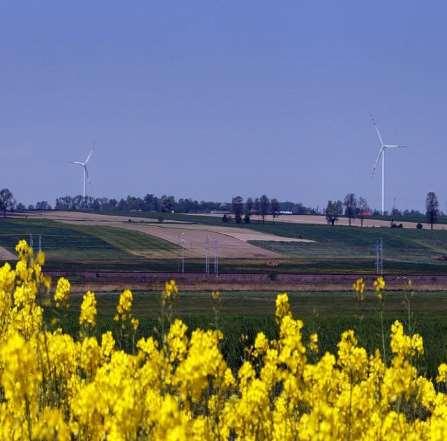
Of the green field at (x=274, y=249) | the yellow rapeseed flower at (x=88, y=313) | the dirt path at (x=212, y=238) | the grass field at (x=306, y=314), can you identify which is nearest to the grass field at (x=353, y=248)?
the green field at (x=274, y=249)

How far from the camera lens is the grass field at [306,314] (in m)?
25.2

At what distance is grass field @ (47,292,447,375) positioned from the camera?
82.6ft

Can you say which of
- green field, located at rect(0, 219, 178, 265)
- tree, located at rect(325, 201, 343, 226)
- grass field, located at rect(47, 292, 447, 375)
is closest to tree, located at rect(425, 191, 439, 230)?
tree, located at rect(325, 201, 343, 226)

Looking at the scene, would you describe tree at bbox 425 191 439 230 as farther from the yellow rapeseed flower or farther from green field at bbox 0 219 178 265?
the yellow rapeseed flower

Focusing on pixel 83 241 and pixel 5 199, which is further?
pixel 5 199

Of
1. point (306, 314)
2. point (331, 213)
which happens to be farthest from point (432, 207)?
point (306, 314)

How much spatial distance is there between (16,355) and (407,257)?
361 feet

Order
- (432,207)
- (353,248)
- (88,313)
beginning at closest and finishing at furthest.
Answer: (88,313)
(353,248)
(432,207)

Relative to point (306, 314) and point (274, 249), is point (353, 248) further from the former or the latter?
point (306, 314)

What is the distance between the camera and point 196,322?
31297 mm

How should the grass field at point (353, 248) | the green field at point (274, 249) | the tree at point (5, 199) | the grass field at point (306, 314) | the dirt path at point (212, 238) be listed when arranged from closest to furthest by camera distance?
the grass field at point (306, 314)
the green field at point (274, 249)
the grass field at point (353, 248)
the dirt path at point (212, 238)
the tree at point (5, 199)

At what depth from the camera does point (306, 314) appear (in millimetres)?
42812

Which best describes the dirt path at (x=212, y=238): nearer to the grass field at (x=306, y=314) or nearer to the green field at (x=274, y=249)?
the green field at (x=274, y=249)

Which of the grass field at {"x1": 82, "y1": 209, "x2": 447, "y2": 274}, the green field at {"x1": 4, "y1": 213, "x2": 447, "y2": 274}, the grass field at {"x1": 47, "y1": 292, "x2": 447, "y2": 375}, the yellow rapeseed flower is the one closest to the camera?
the yellow rapeseed flower
